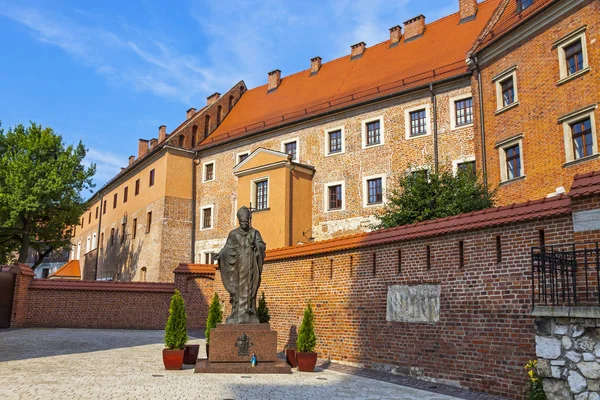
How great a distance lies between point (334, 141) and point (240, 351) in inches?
719

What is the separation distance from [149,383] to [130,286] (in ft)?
44.8

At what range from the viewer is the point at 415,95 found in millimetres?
24703

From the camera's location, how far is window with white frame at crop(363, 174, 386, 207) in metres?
25.3

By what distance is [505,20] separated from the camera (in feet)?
69.8

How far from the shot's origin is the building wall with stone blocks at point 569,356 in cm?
662

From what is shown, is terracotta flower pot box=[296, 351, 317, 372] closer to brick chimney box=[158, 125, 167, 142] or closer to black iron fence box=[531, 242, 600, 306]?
black iron fence box=[531, 242, 600, 306]

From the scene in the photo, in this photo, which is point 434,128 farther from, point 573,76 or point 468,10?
point 468,10

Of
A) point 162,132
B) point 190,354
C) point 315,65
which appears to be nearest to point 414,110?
point 315,65

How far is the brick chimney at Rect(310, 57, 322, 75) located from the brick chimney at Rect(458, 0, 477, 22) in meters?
9.29

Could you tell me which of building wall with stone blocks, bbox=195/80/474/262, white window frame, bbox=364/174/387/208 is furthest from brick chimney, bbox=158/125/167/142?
white window frame, bbox=364/174/387/208

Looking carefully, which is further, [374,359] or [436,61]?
[436,61]

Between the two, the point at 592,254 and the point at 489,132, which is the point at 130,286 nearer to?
the point at 489,132

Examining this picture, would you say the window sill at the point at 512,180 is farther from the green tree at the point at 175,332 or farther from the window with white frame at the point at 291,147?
the green tree at the point at 175,332

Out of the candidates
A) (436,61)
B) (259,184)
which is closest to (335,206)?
(259,184)
